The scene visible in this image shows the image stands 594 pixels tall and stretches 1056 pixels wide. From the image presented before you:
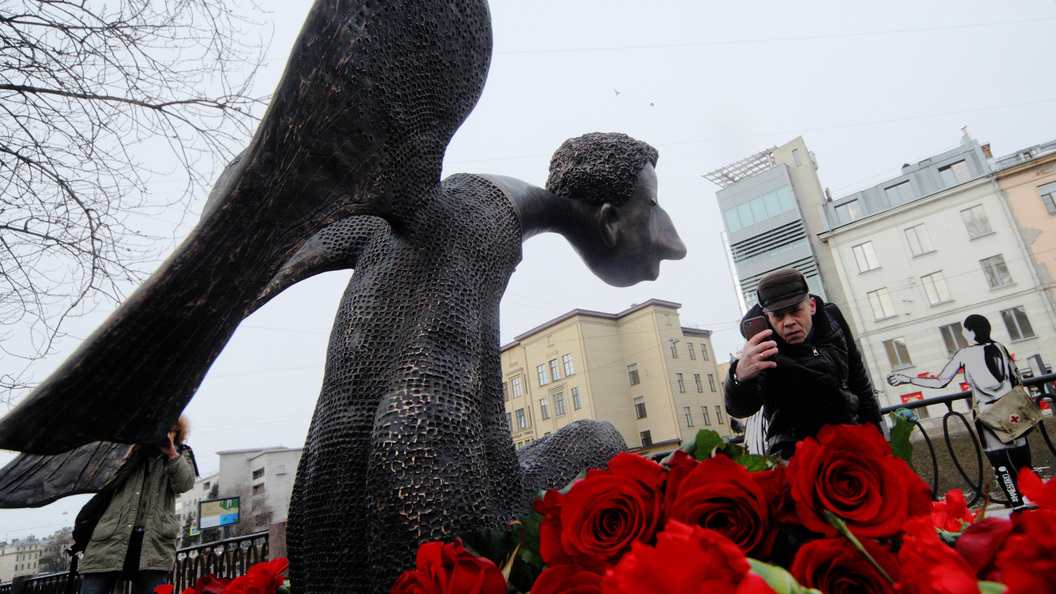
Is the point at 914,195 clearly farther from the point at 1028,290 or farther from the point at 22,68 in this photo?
the point at 22,68

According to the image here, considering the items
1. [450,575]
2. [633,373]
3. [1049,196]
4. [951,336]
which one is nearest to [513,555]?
[450,575]

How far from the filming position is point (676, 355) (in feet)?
117

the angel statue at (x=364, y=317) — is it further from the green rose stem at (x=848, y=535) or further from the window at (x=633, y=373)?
the window at (x=633, y=373)

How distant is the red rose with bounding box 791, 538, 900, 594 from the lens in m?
0.70

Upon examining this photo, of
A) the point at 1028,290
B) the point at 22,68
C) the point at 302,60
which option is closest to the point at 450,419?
the point at 302,60

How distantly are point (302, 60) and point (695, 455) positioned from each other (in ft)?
3.71

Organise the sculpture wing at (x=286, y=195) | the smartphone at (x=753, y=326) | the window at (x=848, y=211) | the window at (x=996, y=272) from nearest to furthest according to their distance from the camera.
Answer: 1. the sculpture wing at (x=286, y=195)
2. the smartphone at (x=753, y=326)
3. the window at (x=996, y=272)
4. the window at (x=848, y=211)

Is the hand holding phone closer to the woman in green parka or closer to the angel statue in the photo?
the angel statue

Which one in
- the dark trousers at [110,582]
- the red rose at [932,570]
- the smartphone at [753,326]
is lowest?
the dark trousers at [110,582]

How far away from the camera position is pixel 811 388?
2.14m

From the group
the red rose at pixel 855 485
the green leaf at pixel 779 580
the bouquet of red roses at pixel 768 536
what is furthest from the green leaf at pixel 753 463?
the green leaf at pixel 779 580

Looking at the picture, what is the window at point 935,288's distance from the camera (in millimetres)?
23156

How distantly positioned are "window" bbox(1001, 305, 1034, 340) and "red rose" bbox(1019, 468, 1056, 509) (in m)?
26.6

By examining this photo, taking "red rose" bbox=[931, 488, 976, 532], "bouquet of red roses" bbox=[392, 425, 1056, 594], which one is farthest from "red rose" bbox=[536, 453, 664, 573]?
"red rose" bbox=[931, 488, 976, 532]
